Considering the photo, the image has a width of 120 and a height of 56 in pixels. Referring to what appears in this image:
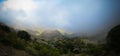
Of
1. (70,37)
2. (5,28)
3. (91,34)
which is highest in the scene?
(91,34)

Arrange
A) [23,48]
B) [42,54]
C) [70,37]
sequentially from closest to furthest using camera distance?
[23,48], [42,54], [70,37]

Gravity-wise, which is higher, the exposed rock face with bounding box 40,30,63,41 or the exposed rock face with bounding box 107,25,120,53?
the exposed rock face with bounding box 40,30,63,41

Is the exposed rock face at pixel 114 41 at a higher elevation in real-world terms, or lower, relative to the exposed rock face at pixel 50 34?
lower

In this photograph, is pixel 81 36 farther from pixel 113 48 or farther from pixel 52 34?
pixel 113 48

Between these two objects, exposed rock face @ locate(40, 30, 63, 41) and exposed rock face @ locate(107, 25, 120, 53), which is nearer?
exposed rock face @ locate(107, 25, 120, 53)

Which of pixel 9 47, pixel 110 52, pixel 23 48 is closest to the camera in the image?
pixel 110 52

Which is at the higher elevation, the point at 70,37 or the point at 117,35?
the point at 70,37

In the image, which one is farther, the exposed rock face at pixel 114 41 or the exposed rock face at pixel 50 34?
the exposed rock face at pixel 50 34

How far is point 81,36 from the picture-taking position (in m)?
50.2

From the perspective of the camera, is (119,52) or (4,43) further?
(4,43)

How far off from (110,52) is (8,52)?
6.54m

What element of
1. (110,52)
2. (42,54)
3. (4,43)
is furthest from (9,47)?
(110,52)

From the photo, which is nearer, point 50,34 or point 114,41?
point 114,41

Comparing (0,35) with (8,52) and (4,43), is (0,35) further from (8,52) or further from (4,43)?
(8,52)
